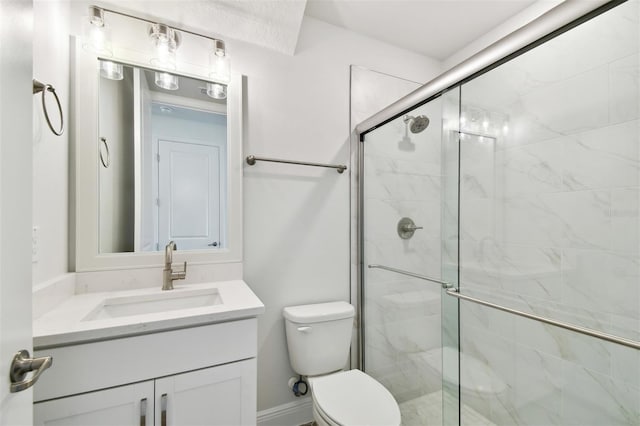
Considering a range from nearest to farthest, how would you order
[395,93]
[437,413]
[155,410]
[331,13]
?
[155,410]
[437,413]
[331,13]
[395,93]

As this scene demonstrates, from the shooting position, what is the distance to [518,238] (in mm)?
1376

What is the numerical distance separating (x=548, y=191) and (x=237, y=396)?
1524 mm

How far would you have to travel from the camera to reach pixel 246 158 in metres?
1.57

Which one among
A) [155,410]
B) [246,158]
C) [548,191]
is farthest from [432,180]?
[155,410]

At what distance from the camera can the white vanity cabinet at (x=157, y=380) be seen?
2.79 ft

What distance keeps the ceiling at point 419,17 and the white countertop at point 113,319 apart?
1679 mm

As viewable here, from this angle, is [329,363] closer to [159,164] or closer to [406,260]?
[406,260]

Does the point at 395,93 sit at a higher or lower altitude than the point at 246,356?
higher

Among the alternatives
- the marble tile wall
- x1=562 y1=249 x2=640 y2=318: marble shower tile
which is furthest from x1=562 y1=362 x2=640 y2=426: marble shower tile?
x1=562 y1=249 x2=640 y2=318: marble shower tile

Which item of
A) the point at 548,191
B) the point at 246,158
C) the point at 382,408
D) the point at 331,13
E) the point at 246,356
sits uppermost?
the point at 331,13

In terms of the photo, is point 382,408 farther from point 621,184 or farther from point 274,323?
point 621,184

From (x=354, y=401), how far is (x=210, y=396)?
618 millimetres

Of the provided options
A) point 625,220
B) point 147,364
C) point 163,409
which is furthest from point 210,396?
point 625,220

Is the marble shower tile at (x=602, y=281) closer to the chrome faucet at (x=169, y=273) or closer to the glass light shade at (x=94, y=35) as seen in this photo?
the chrome faucet at (x=169, y=273)
